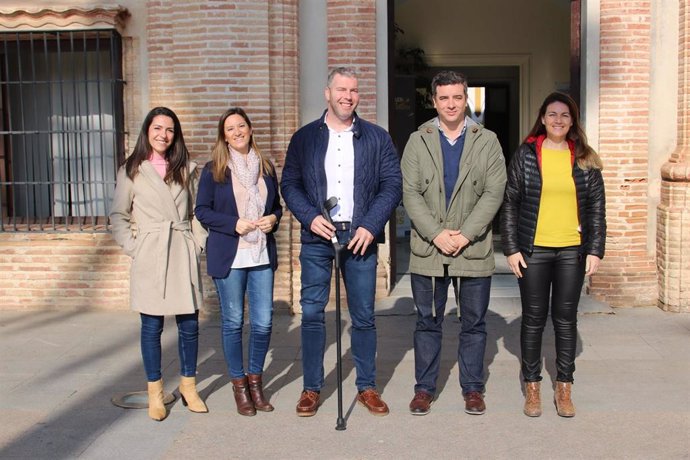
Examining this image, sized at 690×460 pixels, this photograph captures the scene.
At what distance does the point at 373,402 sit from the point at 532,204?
1.54 meters

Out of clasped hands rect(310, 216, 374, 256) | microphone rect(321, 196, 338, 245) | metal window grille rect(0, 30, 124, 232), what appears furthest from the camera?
metal window grille rect(0, 30, 124, 232)

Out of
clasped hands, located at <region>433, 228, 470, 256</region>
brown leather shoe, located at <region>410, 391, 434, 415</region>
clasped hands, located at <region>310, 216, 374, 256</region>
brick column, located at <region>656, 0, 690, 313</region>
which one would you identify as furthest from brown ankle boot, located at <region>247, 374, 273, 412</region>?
brick column, located at <region>656, 0, 690, 313</region>

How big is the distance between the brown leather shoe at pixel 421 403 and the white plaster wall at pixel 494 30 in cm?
963

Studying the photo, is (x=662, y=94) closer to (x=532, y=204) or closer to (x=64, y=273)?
(x=532, y=204)

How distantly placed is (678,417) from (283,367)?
2764mm

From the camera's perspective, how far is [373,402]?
560 centimetres

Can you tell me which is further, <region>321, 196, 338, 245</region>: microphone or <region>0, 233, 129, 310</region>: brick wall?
<region>0, 233, 129, 310</region>: brick wall

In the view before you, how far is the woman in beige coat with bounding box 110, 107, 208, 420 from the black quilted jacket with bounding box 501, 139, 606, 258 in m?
1.92

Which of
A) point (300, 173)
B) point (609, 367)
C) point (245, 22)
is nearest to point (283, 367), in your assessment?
point (300, 173)

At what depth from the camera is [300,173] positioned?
5.60m

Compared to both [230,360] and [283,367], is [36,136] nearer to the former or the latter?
[283,367]

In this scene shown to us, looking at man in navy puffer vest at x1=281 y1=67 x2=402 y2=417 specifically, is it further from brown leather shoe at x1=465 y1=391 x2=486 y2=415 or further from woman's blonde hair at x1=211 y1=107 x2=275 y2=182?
brown leather shoe at x1=465 y1=391 x2=486 y2=415

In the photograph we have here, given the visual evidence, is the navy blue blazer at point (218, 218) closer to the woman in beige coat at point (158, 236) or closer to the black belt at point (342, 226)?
the woman in beige coat at point (158, 236)

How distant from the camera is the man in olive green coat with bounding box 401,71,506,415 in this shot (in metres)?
5.43
